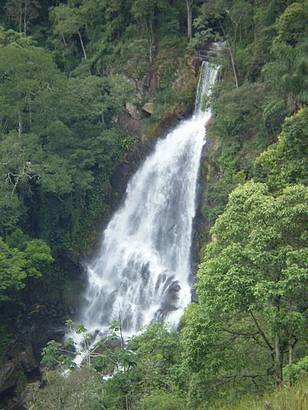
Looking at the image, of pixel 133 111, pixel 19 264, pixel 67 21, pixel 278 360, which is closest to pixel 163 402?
pixel 278 360

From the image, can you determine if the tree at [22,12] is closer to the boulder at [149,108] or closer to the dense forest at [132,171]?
the dense forest at [132,171]

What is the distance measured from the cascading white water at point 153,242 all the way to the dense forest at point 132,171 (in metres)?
0.79

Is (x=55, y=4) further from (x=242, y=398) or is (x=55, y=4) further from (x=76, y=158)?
(x=242, y=398)

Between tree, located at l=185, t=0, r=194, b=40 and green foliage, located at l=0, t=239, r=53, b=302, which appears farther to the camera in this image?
tree, located at l=185, t=0, r=194, b=40

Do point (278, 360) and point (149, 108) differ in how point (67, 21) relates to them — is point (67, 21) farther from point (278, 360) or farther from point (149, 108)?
point (278, 360)

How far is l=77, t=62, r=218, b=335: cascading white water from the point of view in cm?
2338

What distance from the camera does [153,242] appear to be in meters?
25.2

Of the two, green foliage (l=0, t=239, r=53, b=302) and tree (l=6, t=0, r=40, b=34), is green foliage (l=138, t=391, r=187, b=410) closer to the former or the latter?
green foliage (l=0, t=239, r=53, b=302)

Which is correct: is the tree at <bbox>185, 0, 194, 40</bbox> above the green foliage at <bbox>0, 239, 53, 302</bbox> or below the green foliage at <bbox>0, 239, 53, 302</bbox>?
above

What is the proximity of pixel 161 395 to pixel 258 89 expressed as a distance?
13.7 meters

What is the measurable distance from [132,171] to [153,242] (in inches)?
168

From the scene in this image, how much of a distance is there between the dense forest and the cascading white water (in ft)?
2.58

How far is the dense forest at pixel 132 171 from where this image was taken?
1074 centimetres

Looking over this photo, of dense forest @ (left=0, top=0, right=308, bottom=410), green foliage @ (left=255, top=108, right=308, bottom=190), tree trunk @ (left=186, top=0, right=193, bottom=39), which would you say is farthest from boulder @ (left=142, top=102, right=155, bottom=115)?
green foliage @ (left=255, top=108, right=308, bottom=190)
